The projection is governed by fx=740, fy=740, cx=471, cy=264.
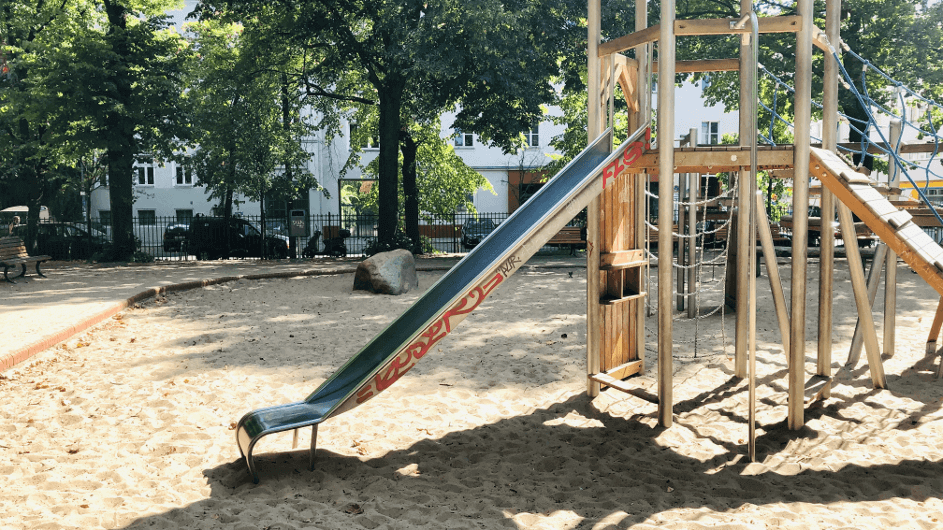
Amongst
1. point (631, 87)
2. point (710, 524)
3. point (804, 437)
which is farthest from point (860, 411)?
point (631, 87)

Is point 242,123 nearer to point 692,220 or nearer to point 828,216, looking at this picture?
point 692,220

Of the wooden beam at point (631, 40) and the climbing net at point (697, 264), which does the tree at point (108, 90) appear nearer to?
the climbing net at point (697, 264)

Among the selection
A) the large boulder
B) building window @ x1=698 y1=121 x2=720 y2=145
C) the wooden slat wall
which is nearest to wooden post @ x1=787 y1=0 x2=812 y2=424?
the wooden slat wall

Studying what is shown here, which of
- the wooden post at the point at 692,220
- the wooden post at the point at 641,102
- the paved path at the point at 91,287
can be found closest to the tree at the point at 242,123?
the paved path at the point at 91,287

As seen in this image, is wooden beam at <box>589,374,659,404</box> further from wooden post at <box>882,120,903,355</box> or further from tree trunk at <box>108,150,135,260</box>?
tree trunk at <box>108,150,135,260</box>

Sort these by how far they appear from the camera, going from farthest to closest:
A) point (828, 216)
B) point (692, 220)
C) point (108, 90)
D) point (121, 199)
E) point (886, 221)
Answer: point (121, 199) < point (108, 90) < point (692, 220) < point (828, 216) < point (886, 221)

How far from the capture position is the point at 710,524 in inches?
155

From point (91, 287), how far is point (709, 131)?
3415 centimetres

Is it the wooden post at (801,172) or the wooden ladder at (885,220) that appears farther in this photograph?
the wooden post at (801,172)

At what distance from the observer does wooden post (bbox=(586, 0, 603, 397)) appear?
5.93m

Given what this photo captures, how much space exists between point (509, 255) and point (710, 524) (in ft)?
6.64

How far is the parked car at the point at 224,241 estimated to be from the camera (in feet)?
77.8

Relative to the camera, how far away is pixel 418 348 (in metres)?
4.76

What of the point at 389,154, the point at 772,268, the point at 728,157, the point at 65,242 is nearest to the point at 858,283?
the point at 772,268
